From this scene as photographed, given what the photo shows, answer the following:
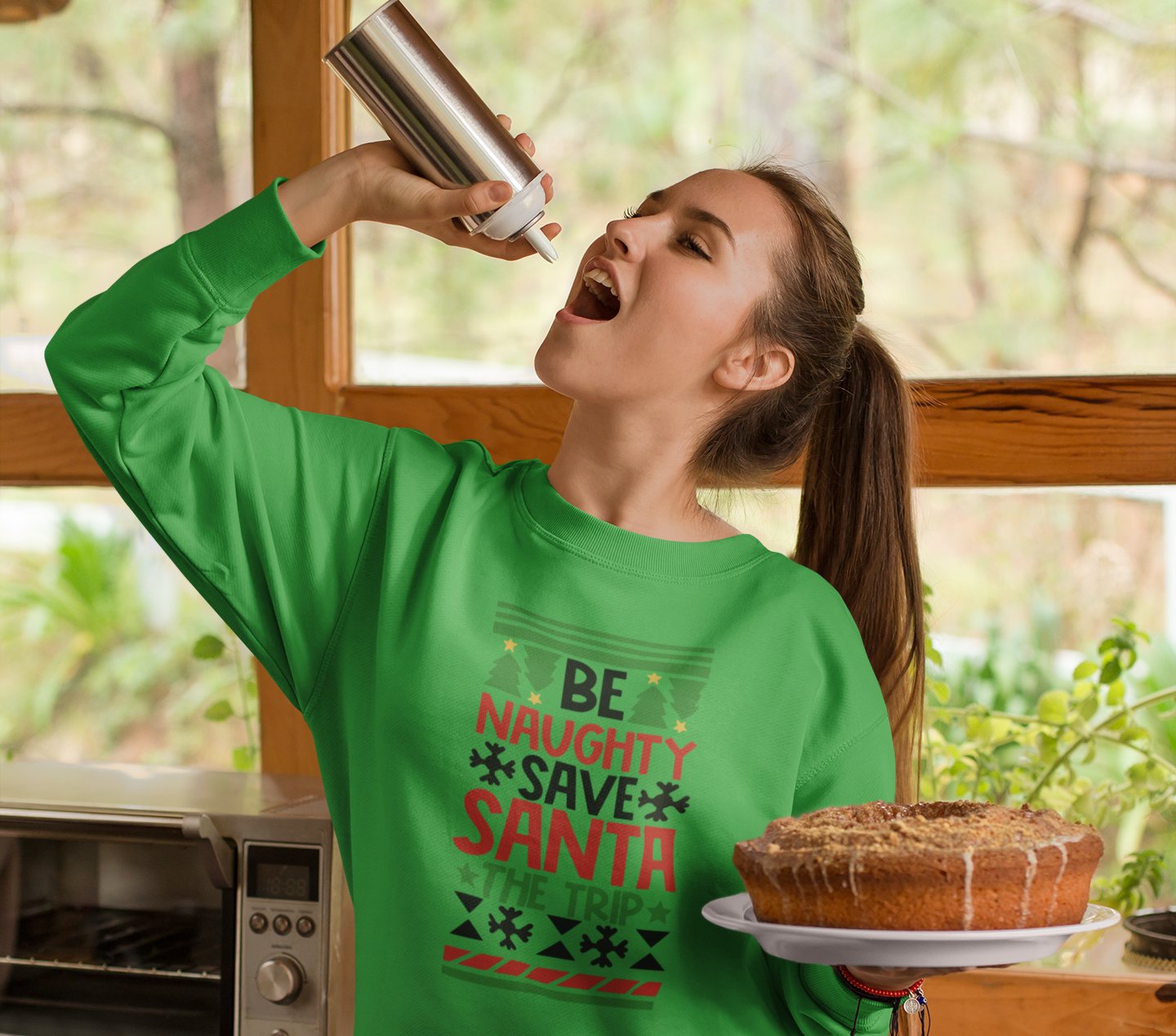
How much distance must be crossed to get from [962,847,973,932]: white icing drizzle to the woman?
118mm

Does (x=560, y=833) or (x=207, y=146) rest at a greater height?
(x=207, y=146)

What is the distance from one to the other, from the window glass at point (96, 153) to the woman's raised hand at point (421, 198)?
80cm

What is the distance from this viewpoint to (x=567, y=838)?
1149 mm

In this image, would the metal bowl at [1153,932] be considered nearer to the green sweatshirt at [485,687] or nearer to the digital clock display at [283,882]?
the green sweatshirt at [485,687]

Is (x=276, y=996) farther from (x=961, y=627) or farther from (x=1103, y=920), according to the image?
(x=961, y=627)

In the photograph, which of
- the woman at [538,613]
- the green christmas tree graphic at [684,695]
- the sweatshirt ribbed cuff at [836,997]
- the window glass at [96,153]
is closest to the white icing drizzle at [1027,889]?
the woman at [538,613]

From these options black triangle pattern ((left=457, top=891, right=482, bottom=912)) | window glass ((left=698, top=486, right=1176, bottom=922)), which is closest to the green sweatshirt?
black triangle pattern ((left=457, top=891, right=482, bottom=912))

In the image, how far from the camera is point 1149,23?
169cm

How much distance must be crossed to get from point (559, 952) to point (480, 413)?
2.66ft

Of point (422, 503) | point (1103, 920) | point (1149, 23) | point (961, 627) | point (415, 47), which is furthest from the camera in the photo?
point (961, 627)

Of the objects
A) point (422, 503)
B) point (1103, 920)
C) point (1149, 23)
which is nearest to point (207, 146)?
point (422, 503)

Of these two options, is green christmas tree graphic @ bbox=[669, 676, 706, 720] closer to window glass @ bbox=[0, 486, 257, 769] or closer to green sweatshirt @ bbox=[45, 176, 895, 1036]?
green sweatshirt @ bbox=[45, 176, 895, 1036]

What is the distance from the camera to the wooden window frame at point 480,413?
154 cm

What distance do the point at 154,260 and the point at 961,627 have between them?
59.7 inches
